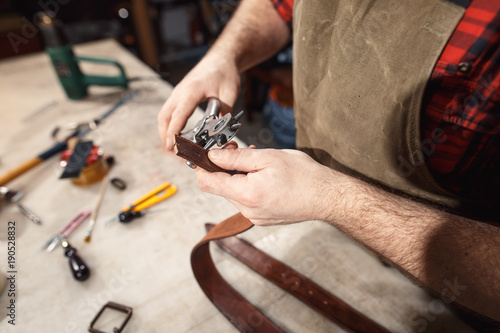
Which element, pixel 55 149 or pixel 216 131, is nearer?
pixel 216 131

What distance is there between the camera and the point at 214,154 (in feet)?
1.99

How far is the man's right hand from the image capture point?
0.81 metres

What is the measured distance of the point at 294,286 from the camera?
0.74 m

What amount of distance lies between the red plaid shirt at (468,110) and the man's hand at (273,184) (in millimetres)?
264

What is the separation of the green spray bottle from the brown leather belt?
1.18 m

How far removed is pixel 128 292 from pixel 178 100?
1.72ft

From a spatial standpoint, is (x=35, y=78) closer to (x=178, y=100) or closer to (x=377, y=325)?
(x=178, y=100)

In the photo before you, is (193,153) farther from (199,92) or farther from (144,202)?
(144,202)

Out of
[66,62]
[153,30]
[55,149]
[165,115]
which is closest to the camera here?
[165,115]

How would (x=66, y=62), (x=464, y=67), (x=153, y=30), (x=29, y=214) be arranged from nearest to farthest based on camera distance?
(x=464, y=67) < (x=29, y=214) < (x=66, y=62) < (x=153, y=30)

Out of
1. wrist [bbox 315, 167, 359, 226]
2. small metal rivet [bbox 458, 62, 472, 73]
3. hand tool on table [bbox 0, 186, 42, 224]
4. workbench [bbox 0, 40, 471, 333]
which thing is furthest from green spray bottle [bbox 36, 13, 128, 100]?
small metal rivet [bbox 458, 62, 472, 73]

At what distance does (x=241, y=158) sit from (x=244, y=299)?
1.21 ft

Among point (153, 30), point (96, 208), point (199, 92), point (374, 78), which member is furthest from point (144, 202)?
point (153, 30)

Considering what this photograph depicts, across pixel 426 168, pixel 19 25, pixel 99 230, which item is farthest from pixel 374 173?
pixel 19 25
